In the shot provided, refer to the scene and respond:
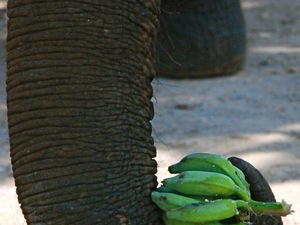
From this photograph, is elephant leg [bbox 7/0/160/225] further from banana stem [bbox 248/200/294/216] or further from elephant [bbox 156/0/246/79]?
elephant [bbox 156/0/246/79]

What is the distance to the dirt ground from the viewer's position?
3945 mm

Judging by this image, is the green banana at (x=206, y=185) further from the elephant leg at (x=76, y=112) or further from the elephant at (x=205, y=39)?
the elephant at (x=205, y=39)

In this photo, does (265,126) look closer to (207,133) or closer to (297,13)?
(207,133)

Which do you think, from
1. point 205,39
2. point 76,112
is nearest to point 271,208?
point 76,112

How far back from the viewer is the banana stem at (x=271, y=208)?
2.22m

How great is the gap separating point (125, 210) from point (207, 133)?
237 cm

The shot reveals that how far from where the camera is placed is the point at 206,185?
224 cm

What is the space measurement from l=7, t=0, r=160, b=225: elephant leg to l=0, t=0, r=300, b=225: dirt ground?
46.9 inches

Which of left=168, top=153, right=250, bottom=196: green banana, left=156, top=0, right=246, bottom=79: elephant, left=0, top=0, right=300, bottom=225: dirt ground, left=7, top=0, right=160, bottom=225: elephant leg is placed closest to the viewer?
left=7, top=0, right=160, bottom=225: elephant leg

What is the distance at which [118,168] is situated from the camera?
2.17 m

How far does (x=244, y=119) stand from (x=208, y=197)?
2509 mm

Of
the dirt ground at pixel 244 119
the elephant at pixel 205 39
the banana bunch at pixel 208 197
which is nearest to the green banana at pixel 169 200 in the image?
the banana bunch at pixel 208 197

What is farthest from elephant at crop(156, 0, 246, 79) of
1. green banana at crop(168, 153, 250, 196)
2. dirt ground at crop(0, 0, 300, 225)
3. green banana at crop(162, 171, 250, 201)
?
green banana at crop(162, 171, 250, 201)

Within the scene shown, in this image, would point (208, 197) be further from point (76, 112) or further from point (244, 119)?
point (244, 119)
